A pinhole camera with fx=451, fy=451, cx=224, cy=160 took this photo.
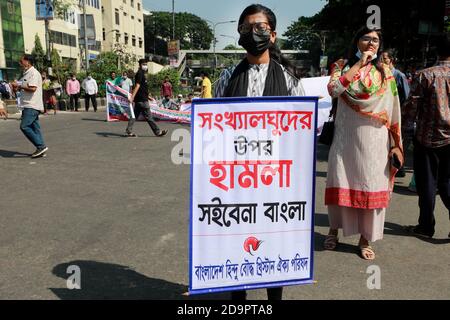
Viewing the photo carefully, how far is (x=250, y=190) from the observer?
2396 mm

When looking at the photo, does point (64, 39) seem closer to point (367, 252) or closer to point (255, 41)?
point (367, 252)

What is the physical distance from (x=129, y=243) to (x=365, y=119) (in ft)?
7.35

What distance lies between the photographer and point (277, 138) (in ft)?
7.80

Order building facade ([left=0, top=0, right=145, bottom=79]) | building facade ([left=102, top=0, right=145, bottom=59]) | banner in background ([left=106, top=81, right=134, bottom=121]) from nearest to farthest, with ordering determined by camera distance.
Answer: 1. banner in background ([left=106, top=81, right=134, bottom=121])
2. building facade ([left=0, top=0, right=145, bottom=79])
3. building facade ([left=102, top=0, right=145, bottom=59])

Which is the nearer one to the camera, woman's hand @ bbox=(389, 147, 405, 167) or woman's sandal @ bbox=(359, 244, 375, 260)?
woman's hand @ bbox=(389, 147, 405, 167)

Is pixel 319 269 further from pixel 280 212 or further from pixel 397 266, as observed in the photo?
pixel 280 212

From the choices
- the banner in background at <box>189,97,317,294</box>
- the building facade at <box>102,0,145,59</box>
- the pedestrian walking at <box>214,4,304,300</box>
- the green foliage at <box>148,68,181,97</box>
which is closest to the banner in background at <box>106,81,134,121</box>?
the pedestrian walking at <box>214,4,304,300</box>

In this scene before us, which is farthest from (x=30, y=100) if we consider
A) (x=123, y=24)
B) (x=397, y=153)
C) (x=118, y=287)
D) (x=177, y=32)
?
(x=177, y=32)

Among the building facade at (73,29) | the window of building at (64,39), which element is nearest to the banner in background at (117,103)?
the building facade at (73,29)

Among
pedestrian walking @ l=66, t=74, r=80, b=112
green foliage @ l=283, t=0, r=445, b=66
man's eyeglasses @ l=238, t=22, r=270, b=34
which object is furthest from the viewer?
pedestrian walking @ l=66, t=74, r=80, b=112

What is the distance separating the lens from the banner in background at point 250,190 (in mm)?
2322

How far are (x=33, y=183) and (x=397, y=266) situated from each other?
4776 mm

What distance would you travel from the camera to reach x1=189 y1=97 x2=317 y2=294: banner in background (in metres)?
2.32

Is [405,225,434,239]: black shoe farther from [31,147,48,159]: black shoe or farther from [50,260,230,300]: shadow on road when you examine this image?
[31,147,48,159]: black shoe
